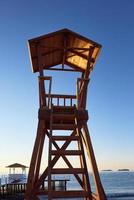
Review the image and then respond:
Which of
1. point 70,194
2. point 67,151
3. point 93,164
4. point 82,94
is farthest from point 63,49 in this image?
point 70,194

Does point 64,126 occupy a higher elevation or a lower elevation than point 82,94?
lower

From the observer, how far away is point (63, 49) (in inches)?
531

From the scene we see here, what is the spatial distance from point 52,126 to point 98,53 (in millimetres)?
3417

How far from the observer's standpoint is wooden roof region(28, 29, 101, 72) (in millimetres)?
12375

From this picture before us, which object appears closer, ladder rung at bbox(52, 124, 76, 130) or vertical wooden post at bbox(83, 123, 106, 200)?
vertical wooden post at bbox(83, 123, 106, 200)

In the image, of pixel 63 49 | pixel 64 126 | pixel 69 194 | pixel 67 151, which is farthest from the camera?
pixel 63 49

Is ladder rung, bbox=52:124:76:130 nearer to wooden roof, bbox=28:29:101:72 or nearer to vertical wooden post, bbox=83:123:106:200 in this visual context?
vertical wooden post, bbox=83:123:106:200

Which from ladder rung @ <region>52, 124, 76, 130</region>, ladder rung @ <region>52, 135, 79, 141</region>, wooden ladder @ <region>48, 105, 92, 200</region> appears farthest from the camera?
ladder rung @ <region>52, 124, 76, 130</region>

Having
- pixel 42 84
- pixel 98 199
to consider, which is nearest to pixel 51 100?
pixel 42 84

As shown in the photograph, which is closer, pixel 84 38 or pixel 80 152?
pixel 80 152

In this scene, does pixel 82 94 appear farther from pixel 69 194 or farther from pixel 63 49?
pixel 69 194

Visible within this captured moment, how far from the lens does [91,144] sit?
1128 centimetres

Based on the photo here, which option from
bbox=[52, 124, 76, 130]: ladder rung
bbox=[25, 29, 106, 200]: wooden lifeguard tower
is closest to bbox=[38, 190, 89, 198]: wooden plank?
bbox=[25, 29, 106, 200]: wooden lifeguard tower

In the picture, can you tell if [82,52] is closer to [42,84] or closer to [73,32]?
[73,32]
